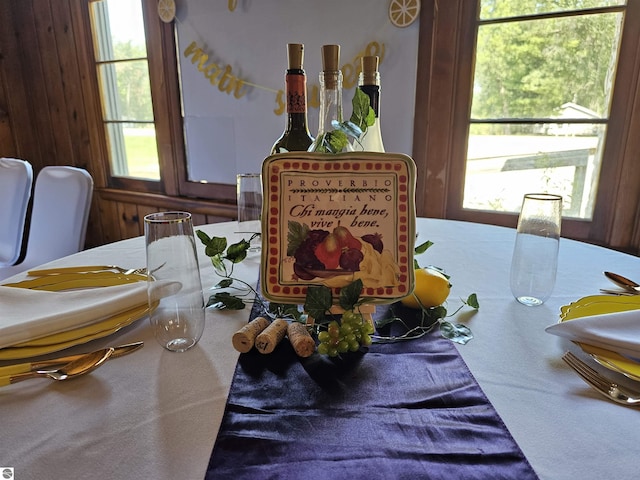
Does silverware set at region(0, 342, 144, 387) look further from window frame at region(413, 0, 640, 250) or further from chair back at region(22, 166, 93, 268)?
window frame at region(413, 0, 640, 250)

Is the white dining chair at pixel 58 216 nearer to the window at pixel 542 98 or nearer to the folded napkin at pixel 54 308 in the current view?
the folded napkin at pixel 54 308

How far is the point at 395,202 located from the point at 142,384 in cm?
39

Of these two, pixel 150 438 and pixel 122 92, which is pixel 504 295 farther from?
pixel 122 92

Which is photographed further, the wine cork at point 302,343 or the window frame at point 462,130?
the window frame at point 462,130

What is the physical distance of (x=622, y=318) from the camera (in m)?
0.54

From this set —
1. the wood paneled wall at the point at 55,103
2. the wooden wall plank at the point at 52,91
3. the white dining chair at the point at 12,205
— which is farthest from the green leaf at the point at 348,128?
the wooden wall plank at the point at 52,91

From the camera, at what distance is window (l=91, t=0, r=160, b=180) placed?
242 centimetres

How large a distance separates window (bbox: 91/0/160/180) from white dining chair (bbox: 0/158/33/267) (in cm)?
98

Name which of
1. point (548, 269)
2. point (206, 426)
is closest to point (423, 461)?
point (206, 426)

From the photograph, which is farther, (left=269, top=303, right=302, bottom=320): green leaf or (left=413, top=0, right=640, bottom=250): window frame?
(left=413, top=0, right=640, bottom=250): window frame

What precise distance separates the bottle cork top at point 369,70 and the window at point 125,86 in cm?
215

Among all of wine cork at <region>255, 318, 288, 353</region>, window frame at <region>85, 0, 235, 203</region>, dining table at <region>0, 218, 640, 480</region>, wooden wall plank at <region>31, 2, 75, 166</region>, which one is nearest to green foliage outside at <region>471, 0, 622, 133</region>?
dining table at <region>0, 218, 640, 480</region>

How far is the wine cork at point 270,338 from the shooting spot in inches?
21.3

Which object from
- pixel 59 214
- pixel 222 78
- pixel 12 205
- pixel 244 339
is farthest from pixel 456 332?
pixel 222 78
